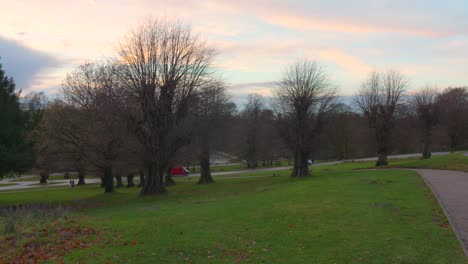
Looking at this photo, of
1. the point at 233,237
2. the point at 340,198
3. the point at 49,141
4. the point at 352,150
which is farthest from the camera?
the point at 352,150

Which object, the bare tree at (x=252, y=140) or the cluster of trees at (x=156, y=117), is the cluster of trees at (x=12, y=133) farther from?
the bare tree at (x=252, y=140)

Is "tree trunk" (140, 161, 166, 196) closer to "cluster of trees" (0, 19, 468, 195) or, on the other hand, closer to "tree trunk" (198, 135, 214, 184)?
"cluster of trees" (0, 19, 468, 195)

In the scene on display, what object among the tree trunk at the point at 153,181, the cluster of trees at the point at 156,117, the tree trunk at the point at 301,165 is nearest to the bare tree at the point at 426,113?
the cluster of trees at the point at 156,117

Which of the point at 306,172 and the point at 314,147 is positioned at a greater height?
the point at 314,147

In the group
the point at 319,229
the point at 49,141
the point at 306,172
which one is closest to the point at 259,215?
the point at 319,229

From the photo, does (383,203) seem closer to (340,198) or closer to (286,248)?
(340,198)

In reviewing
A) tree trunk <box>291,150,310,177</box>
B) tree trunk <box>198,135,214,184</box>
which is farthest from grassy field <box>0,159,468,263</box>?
tree trunk <box>198,135,214,184</box>

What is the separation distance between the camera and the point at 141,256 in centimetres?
880

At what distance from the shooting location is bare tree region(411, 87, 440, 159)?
47.3m

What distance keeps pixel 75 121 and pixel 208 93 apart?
40.3ft

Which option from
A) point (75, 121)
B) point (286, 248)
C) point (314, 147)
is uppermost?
point (75, 121)

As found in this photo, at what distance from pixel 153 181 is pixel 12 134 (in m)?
10.4

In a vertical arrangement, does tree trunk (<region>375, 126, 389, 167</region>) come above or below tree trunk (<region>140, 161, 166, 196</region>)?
above

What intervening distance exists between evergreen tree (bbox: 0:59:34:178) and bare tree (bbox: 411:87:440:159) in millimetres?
41390
